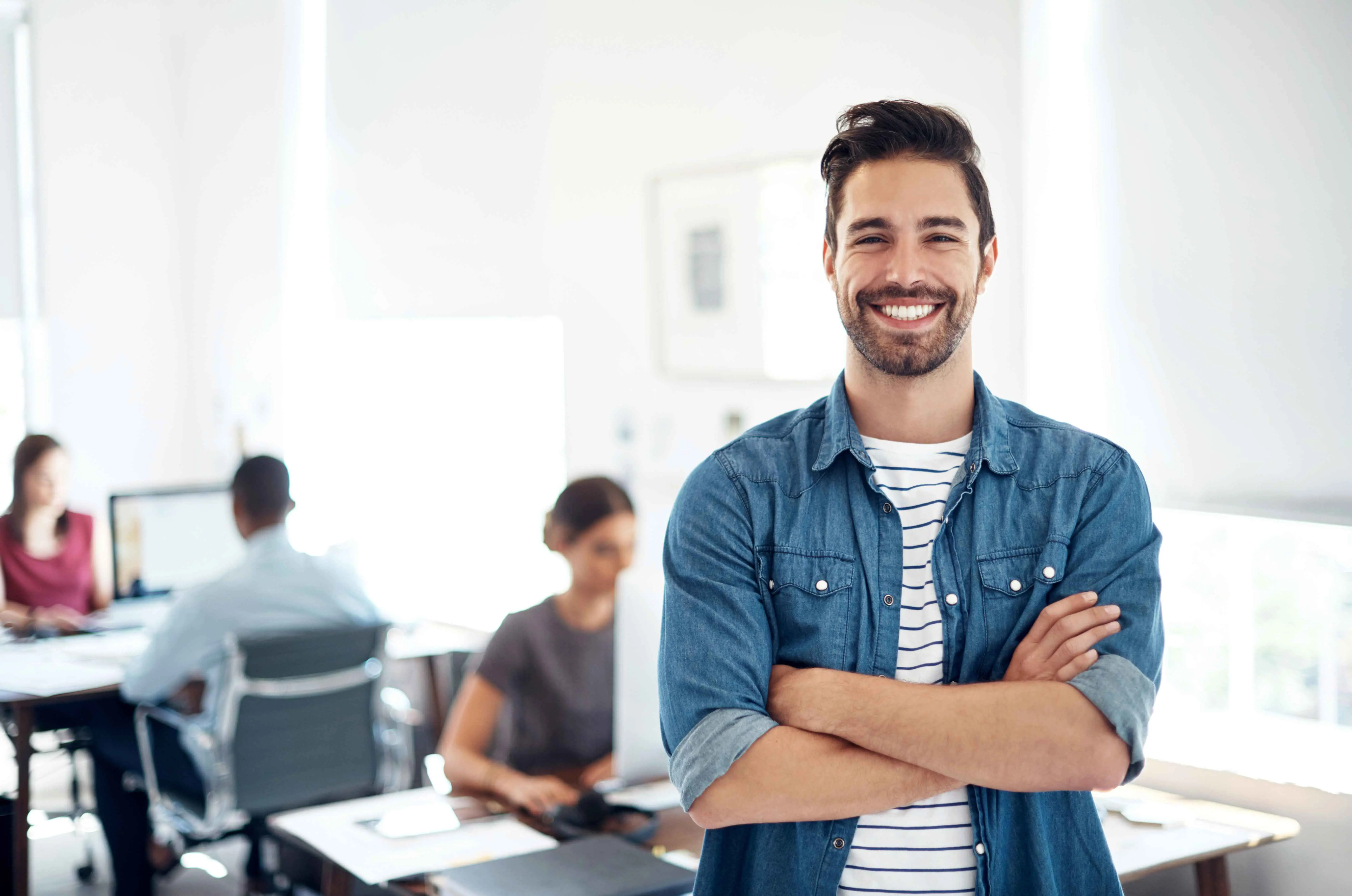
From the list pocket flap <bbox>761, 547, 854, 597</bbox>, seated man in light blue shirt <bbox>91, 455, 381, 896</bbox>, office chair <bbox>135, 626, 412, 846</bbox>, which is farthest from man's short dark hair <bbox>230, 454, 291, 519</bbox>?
pocket flap <bbox>761, 547, 854, 597</bbox>

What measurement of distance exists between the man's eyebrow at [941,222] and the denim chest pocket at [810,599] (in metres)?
0.39

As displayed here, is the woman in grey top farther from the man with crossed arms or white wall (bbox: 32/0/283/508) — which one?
white wall (bbox: 32/0/283/508)

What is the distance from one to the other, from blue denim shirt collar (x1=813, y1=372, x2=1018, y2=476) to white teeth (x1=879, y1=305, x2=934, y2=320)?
131mm

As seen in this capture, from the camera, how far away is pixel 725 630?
1.46 m

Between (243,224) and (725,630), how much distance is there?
4.96 meters

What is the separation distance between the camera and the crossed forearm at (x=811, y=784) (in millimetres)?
1391

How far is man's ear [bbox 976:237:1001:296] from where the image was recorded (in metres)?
1.53

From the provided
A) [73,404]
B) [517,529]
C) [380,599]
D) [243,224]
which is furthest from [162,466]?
[517,529]

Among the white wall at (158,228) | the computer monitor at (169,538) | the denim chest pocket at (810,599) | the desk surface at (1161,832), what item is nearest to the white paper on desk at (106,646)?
the computer monitor at (169,538)

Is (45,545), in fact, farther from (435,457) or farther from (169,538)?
(435,457)

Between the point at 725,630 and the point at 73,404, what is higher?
the point at 73,404

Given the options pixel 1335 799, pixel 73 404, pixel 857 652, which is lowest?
pixel 1335 799

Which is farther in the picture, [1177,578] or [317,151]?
[317,151]

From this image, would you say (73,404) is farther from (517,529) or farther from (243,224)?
(517,529)
